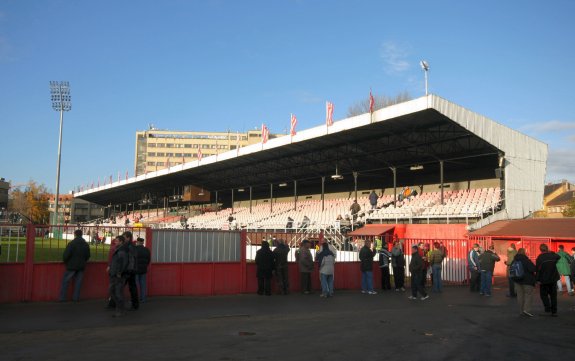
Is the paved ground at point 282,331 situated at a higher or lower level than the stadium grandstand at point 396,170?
lower

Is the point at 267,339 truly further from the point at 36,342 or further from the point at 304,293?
the point at 304,293

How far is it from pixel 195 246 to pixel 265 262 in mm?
2181

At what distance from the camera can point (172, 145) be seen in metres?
152

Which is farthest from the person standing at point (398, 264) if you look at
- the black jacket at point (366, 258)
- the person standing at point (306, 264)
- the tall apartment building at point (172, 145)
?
the tall apartment building at point (172, 145)

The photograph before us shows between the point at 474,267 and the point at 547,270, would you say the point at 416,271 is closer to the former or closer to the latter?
the point at 474,267

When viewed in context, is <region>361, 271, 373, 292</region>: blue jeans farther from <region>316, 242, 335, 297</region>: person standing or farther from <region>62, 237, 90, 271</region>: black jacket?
<region>62, 237, 90, 271</region>: black jacket

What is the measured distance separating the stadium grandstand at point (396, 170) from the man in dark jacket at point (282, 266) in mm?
13617

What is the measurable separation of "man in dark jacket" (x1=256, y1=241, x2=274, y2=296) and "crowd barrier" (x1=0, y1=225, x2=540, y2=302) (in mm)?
430

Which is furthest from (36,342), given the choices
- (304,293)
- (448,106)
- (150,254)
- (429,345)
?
(448,106)

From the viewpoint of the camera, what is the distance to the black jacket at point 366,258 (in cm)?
1670

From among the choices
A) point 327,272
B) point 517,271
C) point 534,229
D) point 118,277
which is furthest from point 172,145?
point 517,271

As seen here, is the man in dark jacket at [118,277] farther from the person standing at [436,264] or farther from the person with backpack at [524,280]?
the person standing at [436,264]

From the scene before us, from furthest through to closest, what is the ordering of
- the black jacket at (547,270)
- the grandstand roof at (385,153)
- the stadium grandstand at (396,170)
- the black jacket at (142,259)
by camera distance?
the stadium grandstand at (396,170) < the grandstand roof at (385,153) < the black jacket at (142,259) < the black jacket at (547,270)

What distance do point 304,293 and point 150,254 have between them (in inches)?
211
